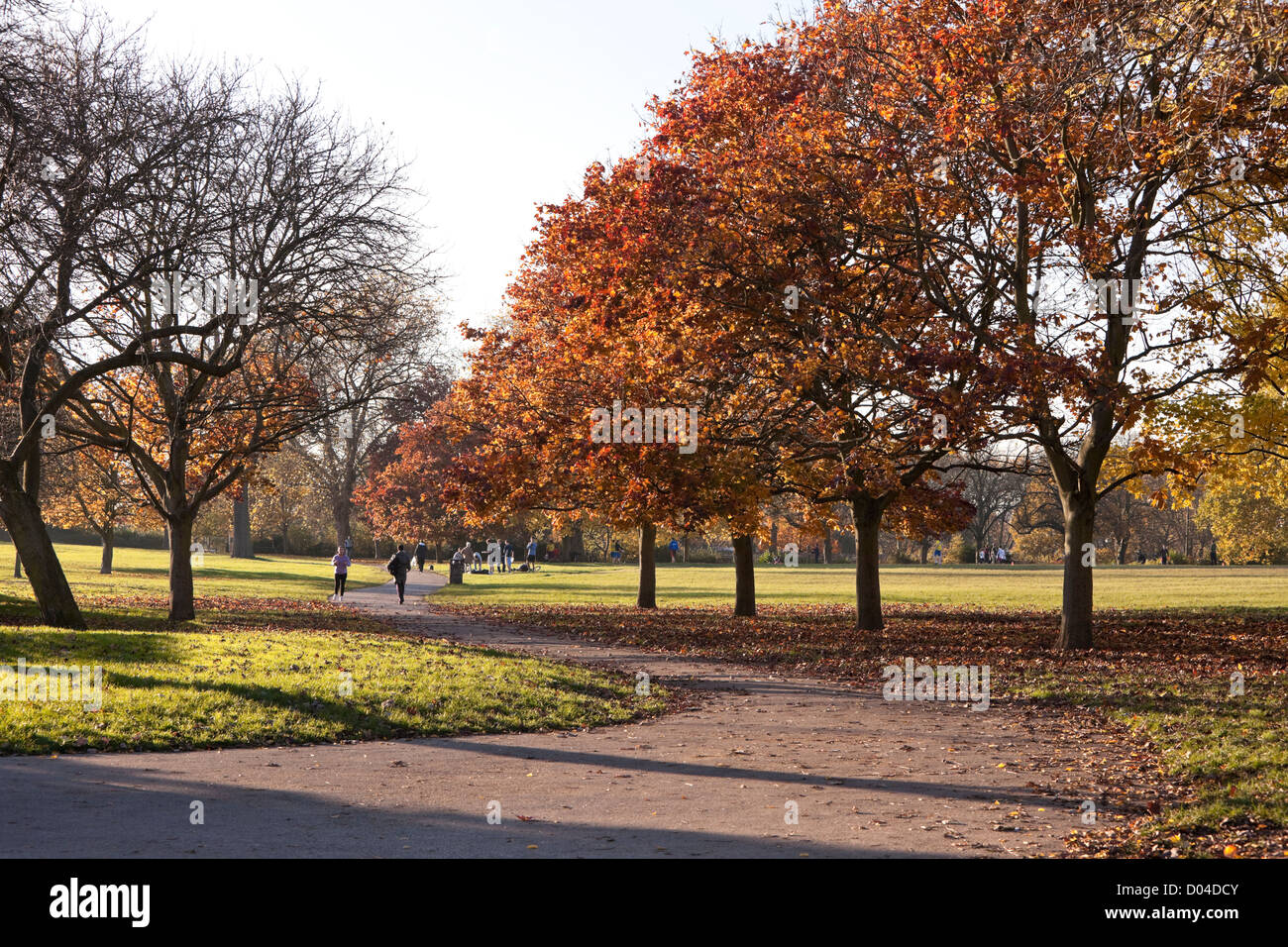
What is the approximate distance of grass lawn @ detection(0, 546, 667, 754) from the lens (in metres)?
9.45

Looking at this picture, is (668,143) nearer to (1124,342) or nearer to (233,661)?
(1124,342)

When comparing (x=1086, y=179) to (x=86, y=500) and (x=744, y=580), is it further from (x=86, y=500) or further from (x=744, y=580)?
(x=86, y=500)

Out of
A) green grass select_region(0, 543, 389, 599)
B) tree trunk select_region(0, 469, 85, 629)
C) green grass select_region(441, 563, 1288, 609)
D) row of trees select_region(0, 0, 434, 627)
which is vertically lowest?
green grass select_region(441, 563, 1288, 609)

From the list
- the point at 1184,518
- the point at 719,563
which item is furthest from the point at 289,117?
the point at 1184,518

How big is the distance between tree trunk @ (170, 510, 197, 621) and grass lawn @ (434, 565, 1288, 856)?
6.93 m

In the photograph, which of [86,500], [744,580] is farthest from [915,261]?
[86,500]

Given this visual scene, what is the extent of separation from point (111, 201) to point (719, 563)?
64.9m

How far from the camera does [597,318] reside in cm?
1884

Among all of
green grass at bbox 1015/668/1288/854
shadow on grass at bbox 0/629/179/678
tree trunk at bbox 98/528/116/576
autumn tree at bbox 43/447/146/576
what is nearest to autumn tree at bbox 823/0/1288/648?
green grass at bbox 1015/668/1288/854

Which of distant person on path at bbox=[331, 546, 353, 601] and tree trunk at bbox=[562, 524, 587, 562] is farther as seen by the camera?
tree trunk at bbox=[562, 524, 587, 562]

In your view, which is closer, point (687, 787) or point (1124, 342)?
point (687, 787)

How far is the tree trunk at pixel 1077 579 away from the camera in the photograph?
16.8 meters

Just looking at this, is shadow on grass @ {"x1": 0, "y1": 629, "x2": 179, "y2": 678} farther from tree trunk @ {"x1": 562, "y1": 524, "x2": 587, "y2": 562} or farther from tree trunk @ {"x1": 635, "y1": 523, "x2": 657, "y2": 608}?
tree trunk @ {"x1": 562, "y1": 524, "x2": 587, "y2": 562}

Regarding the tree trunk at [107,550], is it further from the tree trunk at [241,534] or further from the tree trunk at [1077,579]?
the tree trunk at [1077,579]
